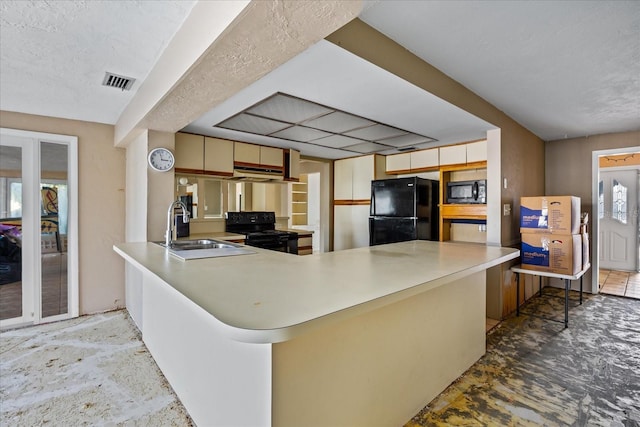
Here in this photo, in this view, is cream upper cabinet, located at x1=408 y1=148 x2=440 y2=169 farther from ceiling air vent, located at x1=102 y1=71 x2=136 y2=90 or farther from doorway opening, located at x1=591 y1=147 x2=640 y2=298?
ceiling air vent, located at x1=102 y1=71 x2=136 y2=90

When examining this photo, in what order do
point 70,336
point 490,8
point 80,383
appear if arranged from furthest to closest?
point 70,336 < point 80,383 < point 490,8

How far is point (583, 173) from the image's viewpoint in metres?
4.44

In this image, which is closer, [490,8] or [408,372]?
[490,8]

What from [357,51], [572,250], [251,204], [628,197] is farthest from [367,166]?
[628,197]

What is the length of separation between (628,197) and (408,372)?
6718 millimetres

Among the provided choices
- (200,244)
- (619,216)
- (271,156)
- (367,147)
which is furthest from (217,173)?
(619,216)

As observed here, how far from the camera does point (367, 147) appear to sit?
442cm

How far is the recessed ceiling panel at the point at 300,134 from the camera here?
342 cm

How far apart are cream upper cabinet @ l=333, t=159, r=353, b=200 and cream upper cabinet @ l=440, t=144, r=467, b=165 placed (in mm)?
1540

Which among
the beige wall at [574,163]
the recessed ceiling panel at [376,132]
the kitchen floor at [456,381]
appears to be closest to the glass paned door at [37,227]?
the kitchen floor at [456,381]

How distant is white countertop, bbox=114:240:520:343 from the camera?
0.91m

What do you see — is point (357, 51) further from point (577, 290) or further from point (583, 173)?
point (577, 290)

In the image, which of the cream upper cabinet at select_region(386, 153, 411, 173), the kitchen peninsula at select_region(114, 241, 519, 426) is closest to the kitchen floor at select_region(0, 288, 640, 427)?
the kitchen peninsula at select_region(114, 241, 519, 426)

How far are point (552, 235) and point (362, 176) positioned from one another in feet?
8.79
